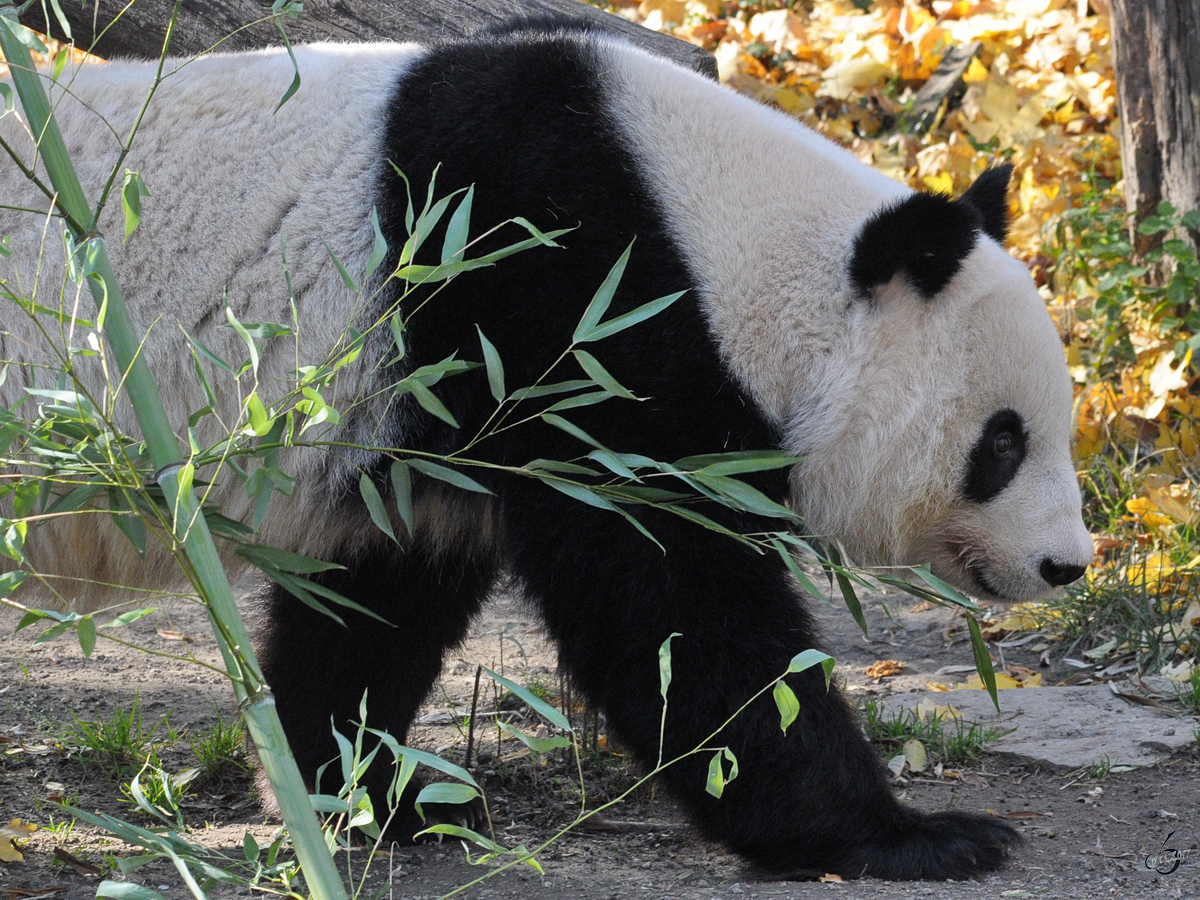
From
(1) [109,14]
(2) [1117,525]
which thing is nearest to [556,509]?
(1) [109,14]

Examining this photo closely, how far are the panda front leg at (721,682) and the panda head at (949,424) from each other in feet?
1.18

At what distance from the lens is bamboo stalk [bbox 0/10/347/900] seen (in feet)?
4.88

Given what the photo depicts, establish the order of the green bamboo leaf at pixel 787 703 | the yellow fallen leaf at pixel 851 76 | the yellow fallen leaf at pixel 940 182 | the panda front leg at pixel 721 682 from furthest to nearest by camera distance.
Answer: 1. the yellow fallen leaf at pixel 851 76
2. the yellow fallen leaf at pixel 940 182
3. the panda front leg at pixel 721 682
4. the green bamboo leaf at pixel 787 703

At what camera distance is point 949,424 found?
9.11 feet

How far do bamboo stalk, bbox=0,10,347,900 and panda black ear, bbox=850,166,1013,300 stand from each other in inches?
61.0

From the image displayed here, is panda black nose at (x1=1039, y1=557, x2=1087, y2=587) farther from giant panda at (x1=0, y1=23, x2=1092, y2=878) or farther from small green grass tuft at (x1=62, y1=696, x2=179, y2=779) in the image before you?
small green grass tuft at (x1=62, y1=696, x2=179, y2=779)

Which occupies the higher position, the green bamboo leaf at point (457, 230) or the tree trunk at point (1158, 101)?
the tree trunk at point (1158, 101)

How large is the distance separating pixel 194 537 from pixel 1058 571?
2.02 m

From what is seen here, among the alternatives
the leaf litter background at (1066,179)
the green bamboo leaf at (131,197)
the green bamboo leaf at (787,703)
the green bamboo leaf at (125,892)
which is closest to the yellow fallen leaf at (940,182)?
the leaf litter background at (1066,179)

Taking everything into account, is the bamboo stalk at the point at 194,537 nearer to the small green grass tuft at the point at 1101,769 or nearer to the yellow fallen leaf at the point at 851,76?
the small green grass tuft at the point at 1101,769

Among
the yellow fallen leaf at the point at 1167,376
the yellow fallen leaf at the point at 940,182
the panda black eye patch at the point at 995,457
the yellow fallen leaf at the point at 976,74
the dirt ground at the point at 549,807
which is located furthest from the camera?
the yellow fallen leaf at the point at 976,74

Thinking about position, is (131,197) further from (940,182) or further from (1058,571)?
(940,182)

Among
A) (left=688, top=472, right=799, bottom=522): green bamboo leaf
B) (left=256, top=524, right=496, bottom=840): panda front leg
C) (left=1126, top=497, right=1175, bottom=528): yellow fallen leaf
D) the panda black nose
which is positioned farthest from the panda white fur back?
(left=1126, top=497, right=1175, bottom=528): yellow fallen leaf

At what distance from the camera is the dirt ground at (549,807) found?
262cm
